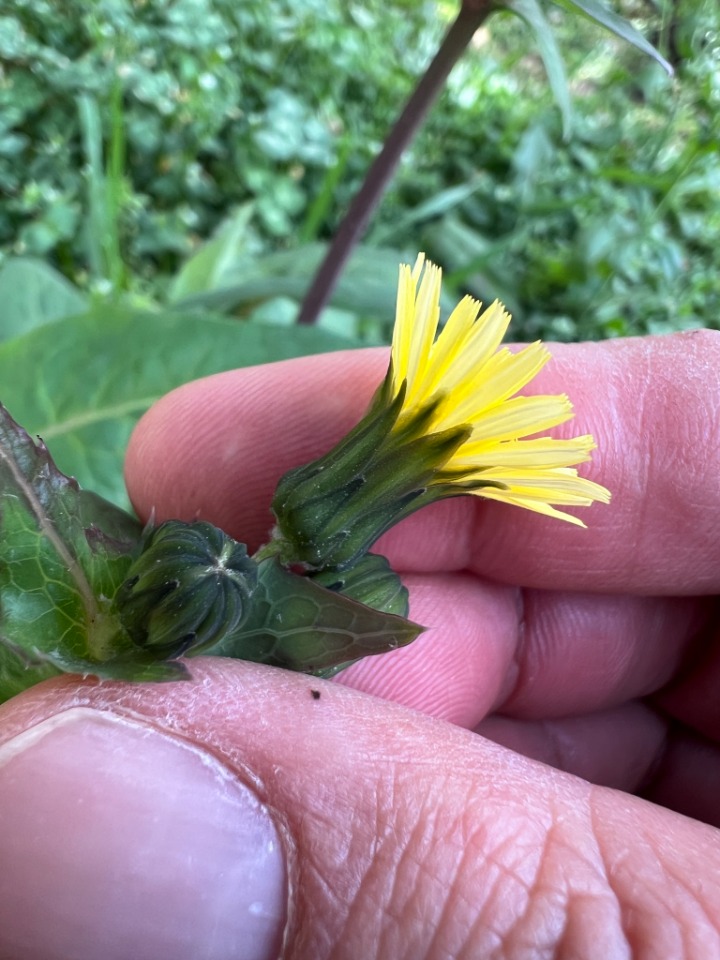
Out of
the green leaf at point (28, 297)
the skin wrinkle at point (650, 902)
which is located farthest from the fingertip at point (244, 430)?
the skin wrinkle at point (650, 902)

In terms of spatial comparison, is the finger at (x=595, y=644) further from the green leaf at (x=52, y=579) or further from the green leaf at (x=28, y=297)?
the green leaf at (x=28, y=297)

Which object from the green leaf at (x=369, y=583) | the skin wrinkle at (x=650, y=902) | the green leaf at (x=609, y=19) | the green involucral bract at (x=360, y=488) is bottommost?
the skin wrinkle at (x=650, y=902)

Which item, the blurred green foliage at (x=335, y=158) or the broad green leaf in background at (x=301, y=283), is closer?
the broad green leaf in background at (x=301, y=283)

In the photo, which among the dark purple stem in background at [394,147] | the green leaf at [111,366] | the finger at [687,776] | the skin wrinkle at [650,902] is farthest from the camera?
the finger at [687,776]

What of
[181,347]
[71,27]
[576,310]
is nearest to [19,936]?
[181,347]

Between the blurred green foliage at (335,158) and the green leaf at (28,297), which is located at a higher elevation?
the blurred green foliage at (335,158)

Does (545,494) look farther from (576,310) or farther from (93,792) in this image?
(576,310)

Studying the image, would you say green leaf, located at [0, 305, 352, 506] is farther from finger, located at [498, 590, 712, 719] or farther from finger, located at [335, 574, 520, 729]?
finger, located at [498, 590, 712, 719]

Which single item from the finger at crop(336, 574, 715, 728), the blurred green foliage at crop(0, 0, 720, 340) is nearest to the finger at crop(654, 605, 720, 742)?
the finger at crop(336, 574, 715, 728)
